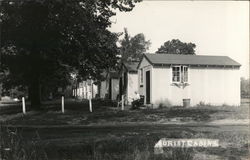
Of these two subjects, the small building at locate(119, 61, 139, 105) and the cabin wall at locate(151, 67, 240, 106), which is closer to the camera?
the cabin wall at locate(151, 67, 240, 106)

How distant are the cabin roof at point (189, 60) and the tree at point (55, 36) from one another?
10.9 ft

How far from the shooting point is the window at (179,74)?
31.3m

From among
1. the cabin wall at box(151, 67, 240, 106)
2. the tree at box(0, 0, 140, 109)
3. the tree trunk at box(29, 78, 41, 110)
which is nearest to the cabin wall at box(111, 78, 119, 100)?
the tree at box(0, 0, 140, 109)

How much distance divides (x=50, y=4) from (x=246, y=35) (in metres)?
15.4

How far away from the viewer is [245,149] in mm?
9617

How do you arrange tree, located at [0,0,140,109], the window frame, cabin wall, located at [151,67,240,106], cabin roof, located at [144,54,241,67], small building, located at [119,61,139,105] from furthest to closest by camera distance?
small building, located at [119,61,139,105], the window frame, cabin roof, located at [144,54,241,67], cabin wall, located at [151,67,240,106], tree, located at [0,0,140,109]

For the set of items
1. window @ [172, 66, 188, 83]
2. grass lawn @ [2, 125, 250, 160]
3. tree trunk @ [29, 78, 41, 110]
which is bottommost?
grass lawn @ [2, 125, 250, 160]

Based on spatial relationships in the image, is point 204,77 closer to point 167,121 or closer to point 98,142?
point 167,121

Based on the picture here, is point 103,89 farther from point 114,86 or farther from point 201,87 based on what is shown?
point 201,87

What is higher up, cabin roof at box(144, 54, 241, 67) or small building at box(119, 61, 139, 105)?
cabin roof at box(144, 54, 241, 67)

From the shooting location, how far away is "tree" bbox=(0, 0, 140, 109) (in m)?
23.0

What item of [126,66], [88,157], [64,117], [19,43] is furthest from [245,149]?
[126,66]

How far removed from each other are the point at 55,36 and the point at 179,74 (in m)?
10.5

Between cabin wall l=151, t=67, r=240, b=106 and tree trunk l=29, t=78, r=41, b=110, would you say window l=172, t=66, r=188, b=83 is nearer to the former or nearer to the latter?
cabin wall l=151, t=67, r=240, b=106
